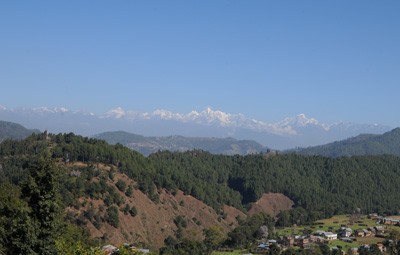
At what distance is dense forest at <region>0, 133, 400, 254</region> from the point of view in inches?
1169

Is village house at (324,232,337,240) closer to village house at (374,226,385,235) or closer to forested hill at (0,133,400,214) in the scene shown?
village house at (374,226,385,235)

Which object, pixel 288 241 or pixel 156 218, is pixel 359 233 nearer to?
pixel 288 241

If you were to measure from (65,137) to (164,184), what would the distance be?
2728 centimetres

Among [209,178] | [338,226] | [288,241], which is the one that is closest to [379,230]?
[338,226]

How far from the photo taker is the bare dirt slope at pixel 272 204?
16704 centimetres

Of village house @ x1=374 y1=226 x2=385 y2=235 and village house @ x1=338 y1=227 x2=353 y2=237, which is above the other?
village house @ x1=374 y1=226 x2=385 y2=235

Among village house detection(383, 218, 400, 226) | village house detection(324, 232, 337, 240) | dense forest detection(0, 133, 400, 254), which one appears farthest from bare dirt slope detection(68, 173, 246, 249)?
village house detection(383, 218, 400, 226)

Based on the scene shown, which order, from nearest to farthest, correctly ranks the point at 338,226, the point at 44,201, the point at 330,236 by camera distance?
1. the point at 44,201
2. the point at 330,236
3. the point at 338,226

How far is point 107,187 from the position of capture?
110188mm

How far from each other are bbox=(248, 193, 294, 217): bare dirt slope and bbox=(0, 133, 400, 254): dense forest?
2211 mm

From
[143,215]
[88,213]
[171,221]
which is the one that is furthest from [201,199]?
[88,213]

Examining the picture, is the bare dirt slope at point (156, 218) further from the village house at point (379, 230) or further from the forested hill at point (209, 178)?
the village house at point (379, 230)

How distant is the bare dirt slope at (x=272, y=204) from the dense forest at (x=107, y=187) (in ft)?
7.25

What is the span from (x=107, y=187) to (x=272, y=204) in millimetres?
79113
